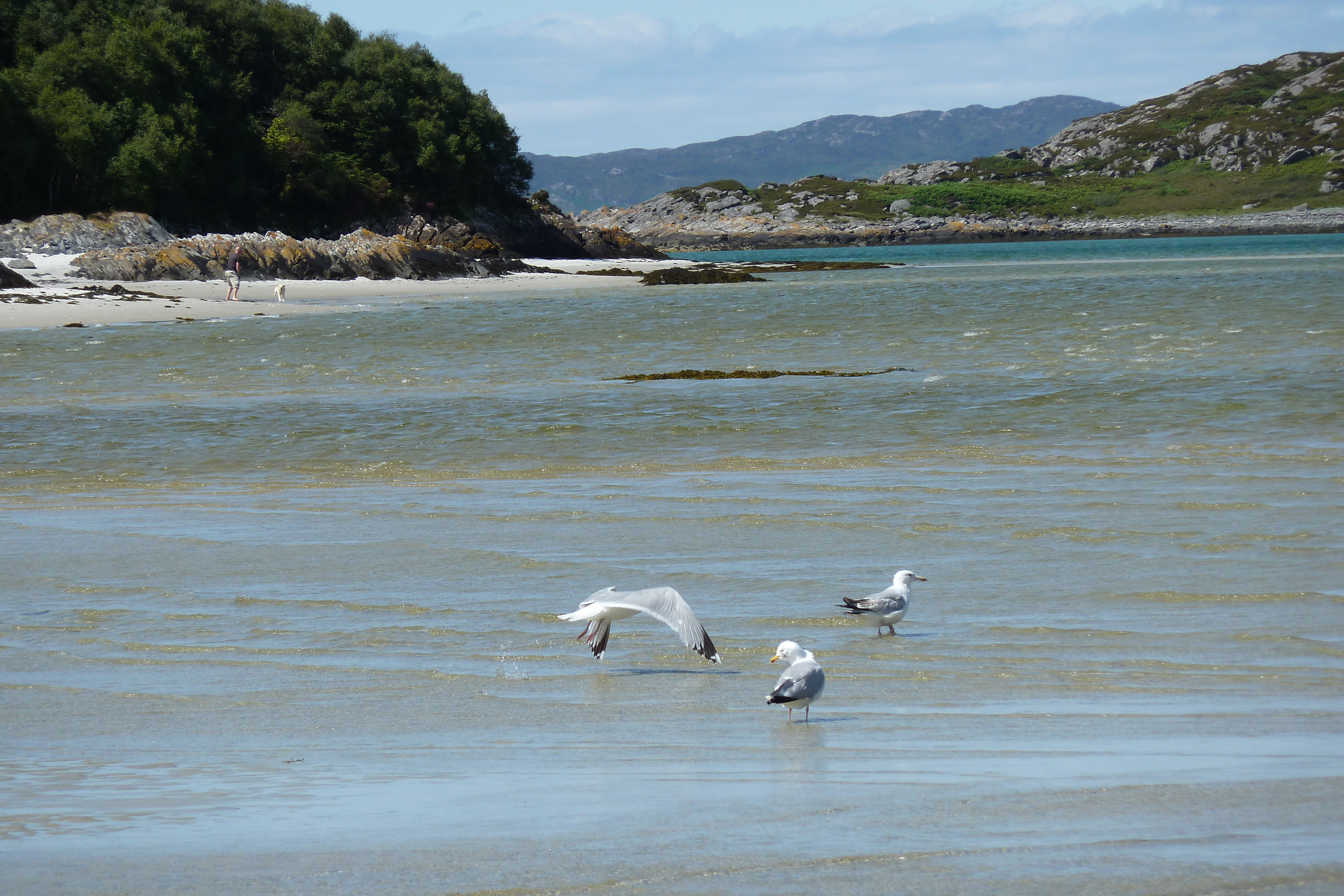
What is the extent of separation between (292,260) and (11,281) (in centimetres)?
1260

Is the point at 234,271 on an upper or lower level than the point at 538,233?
upper

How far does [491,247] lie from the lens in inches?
2402

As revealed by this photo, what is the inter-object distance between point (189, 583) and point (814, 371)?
13779mm

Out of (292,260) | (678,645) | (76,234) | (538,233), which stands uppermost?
(76,234)

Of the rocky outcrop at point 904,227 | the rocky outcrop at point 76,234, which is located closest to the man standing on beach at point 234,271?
the rocky outcrop at point 76,234

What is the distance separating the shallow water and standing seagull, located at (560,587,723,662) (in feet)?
0.59

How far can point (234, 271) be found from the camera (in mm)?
36750

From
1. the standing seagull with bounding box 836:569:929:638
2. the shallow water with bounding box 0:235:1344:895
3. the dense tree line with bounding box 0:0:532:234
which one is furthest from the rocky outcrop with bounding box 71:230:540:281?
the standing seagull with bounding box 836:569:929:638

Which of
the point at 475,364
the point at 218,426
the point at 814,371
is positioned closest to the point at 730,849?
the point at 218,426

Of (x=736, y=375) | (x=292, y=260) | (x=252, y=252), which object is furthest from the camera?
(x=292, y=260)

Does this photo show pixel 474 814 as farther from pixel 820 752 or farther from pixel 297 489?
pixel 297 489

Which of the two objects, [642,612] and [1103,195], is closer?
[642,612]

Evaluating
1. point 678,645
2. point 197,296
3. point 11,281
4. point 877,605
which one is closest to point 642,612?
point 678,645

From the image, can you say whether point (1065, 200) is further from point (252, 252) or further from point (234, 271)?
point (234, 271)
